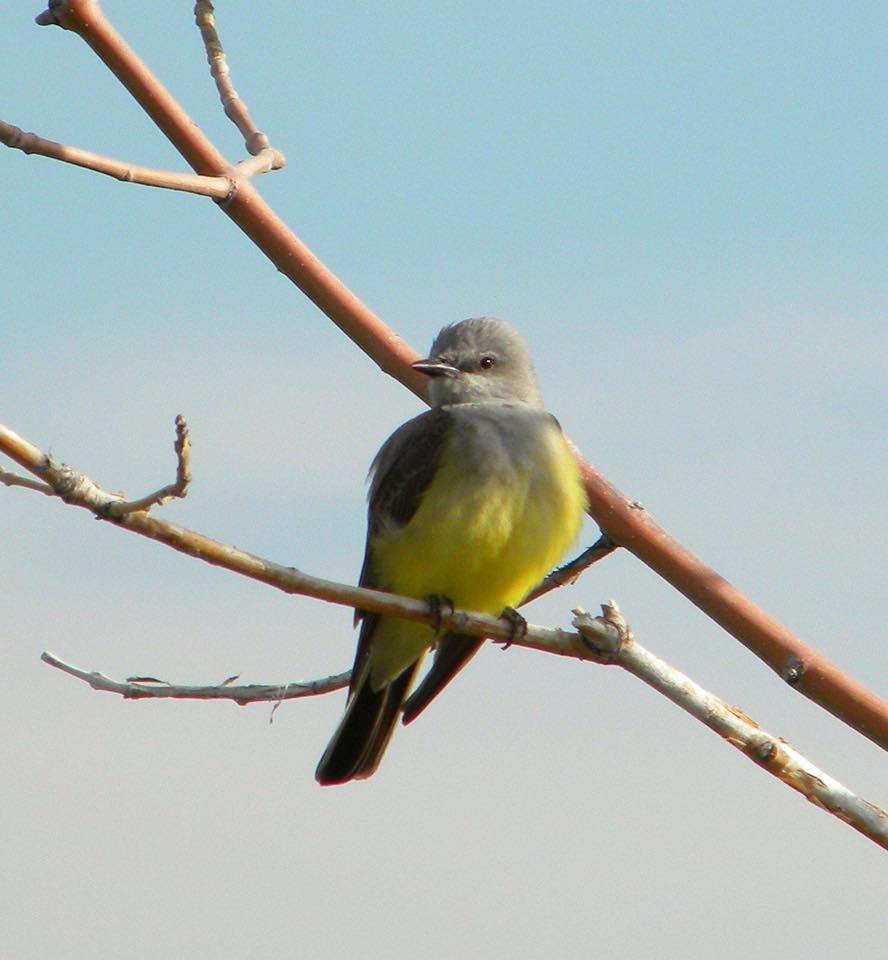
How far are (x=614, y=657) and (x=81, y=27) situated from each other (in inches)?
98.3

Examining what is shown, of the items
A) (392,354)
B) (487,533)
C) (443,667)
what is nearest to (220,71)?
(392,354)

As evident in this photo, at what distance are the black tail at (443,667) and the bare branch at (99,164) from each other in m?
2.72

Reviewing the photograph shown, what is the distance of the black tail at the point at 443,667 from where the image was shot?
7.05m

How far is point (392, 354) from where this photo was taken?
521 cm

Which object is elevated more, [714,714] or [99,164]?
[99,164]

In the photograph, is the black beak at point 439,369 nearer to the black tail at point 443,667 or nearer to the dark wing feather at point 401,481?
the dark wing feather at point 401,481

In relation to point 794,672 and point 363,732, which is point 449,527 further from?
point 794,672

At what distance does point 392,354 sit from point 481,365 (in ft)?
8.45

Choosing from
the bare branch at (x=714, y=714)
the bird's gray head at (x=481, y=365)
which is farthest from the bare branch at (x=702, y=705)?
the bird's gray head at (x=481, y=365)

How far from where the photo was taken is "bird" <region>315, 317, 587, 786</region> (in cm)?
647

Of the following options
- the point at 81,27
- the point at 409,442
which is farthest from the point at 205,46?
the point at 409,442

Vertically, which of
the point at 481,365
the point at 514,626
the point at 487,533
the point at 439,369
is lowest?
the point at 514,626

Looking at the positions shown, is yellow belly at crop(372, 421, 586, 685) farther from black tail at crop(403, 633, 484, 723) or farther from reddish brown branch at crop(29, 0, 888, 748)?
reddish brown branch at crop(29, 0, 888, 748)

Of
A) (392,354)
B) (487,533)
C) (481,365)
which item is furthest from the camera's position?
(481,365)
